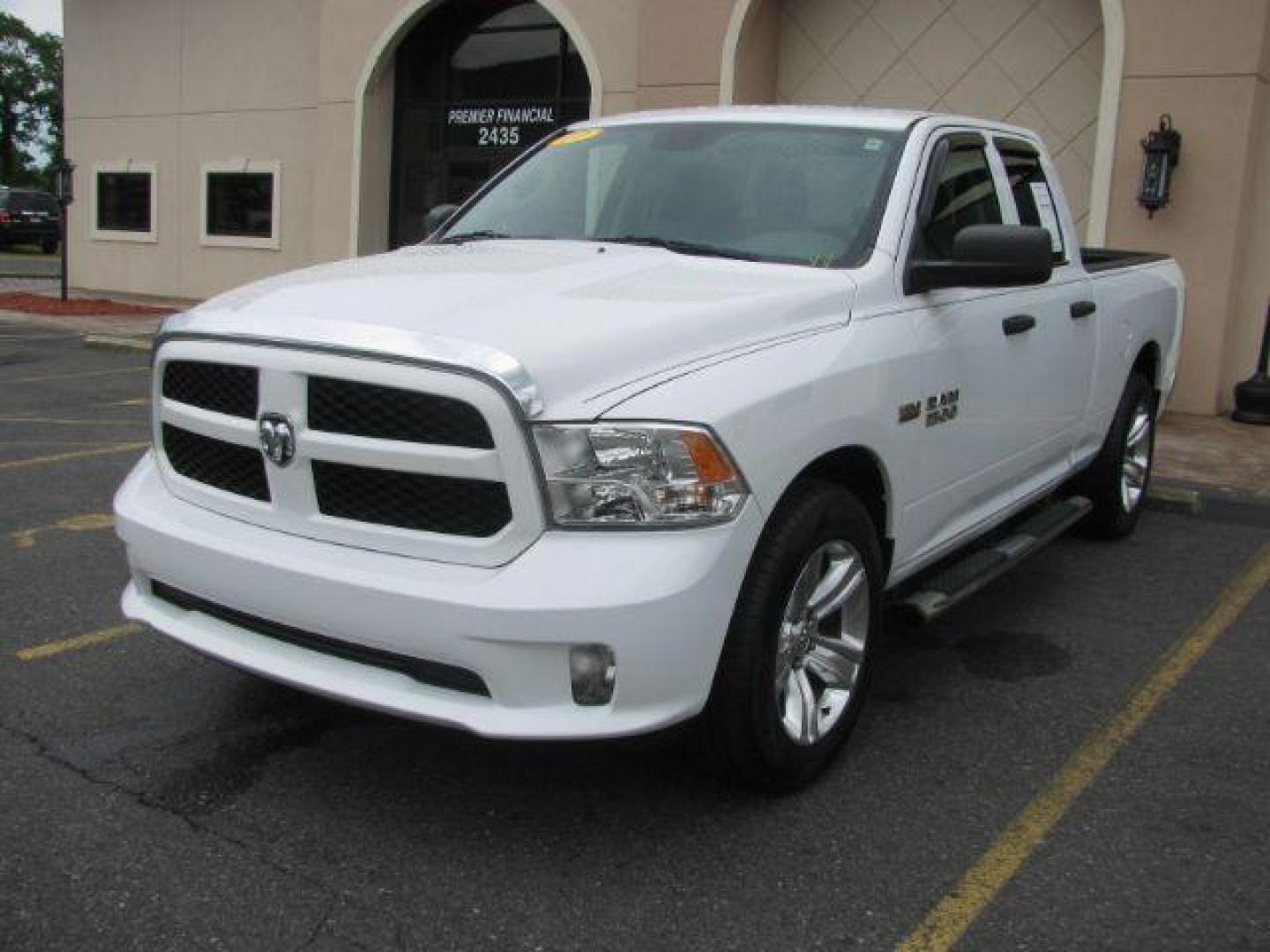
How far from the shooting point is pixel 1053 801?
3609 millimetres

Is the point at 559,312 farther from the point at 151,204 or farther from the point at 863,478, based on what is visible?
the point at 151,204

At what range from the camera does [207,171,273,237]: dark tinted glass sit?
63.0 ft

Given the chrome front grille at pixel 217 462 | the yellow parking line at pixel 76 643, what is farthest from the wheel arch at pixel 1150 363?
the yellow parking line at pixel 76 643

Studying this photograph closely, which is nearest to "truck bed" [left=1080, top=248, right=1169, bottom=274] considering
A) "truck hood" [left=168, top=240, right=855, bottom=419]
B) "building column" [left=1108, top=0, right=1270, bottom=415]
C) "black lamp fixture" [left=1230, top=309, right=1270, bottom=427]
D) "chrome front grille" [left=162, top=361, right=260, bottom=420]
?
"truck hood" [left=168, top=240, right=855, bottom=419]

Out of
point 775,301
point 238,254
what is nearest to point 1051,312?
point 775,301

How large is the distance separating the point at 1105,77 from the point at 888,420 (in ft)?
27.8

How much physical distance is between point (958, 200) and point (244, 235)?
1673 centimetres

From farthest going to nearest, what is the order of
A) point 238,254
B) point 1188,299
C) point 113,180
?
point 113,180 < point 238,254 < point 1188,299

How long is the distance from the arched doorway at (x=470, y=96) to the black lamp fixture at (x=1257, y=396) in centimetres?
847

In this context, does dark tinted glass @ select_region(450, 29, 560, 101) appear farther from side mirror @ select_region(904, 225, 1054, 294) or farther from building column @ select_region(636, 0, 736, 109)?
side mirror @ select_region(904, 225, 1054, 294)

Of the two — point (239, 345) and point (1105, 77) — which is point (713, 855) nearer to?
point (239, 345)

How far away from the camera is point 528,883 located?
10.2 ft

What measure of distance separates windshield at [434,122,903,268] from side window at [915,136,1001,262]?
7.4 inches

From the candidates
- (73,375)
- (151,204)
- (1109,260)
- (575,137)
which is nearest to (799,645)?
(575,137)
